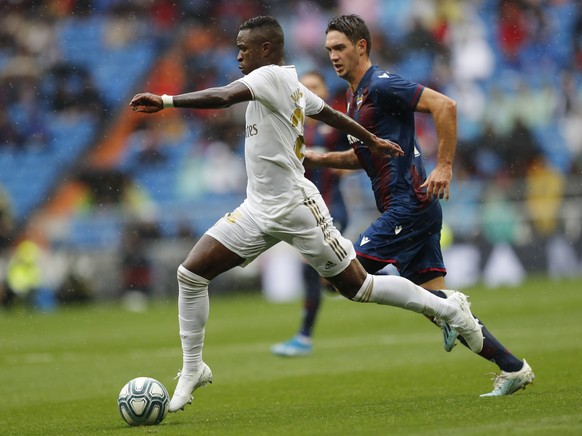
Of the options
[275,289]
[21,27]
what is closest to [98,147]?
[21,27]

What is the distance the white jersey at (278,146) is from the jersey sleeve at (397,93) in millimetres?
694

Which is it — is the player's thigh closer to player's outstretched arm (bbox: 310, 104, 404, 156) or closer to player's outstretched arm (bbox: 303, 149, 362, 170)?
player's outstretched arm (bbox: 310, 104, 404, 156)

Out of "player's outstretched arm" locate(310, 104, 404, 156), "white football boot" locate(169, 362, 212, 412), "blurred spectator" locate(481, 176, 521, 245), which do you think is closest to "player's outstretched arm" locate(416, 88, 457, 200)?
"player's outstretched arm" locate(310, 104, 404, 156)

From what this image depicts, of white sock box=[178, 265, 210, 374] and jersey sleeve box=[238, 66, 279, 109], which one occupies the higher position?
jersey sleeve box=[238, 66, 279, 109]

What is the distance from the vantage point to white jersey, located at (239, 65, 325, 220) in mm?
6473

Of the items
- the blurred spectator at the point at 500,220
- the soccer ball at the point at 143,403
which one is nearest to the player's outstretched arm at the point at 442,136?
the soccer ball at the point at 143,403

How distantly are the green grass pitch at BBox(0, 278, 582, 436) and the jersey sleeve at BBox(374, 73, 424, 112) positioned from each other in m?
1.95

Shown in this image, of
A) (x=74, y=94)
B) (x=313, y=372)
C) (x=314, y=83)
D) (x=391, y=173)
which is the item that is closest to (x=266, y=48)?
(x=391, y=173)

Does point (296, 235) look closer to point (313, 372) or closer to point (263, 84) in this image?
point (263, 84)

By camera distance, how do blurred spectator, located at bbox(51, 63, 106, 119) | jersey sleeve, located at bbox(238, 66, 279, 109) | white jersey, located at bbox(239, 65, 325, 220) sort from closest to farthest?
jersey sleeve, located at bbox(238, 66, 279, 109) < white jersey, located at bbox(239, 65, 325, 220) < blurred spectator, located at bbox(51, 63, 106, 119)

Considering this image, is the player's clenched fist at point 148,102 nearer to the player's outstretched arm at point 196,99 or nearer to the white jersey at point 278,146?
the player's outstretched arm at point 196,99

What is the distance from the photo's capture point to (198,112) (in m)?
23.6

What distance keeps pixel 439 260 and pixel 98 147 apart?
17030 mm

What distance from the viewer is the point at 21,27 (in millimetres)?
24672
